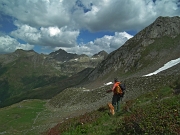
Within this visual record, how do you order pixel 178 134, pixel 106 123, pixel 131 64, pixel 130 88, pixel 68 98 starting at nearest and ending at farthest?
pixel 178 134 < pixel 106 123 < pixel 130 88 < pixel 68 98 < pixel 131 64

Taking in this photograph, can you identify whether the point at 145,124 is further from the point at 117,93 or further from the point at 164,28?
the point at 164,28

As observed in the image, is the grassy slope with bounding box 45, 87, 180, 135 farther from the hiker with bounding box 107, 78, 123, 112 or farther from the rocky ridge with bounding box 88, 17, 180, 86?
the rocky ridge with bounding box 88, 17, 180, 86

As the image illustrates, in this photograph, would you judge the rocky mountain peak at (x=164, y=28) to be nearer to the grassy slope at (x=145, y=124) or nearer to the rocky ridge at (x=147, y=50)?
the rocky ridge at (x=147, y=50)

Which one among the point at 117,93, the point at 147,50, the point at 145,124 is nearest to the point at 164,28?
the point at 147,50

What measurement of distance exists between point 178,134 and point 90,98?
5613 centimetres

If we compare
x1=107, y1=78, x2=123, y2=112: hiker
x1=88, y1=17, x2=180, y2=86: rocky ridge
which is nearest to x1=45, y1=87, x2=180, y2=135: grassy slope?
x1=107, y1=78, x2=123, y2=112: hiker

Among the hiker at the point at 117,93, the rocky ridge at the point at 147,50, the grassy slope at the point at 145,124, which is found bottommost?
the grassy slope at the point at 145,124

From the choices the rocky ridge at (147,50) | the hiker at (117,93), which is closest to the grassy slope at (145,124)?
the hiker at (117,93)

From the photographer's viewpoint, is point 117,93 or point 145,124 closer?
point 145,124

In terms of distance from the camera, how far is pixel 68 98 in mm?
77688

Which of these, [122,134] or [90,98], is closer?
[122,134]

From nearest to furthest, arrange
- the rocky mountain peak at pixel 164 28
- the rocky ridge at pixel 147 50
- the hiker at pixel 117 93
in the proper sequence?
the hiker at pixel 117 93
the rocky ridge at pixel 147 50
the rocky mountain peak at pixel 164 28

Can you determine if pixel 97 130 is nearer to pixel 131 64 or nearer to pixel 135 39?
pixel 131 64

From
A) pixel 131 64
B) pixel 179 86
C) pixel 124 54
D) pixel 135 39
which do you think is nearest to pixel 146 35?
pixel 135 39
